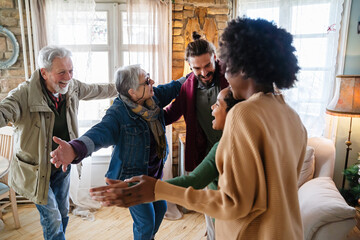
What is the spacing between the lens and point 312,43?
8.99 feet

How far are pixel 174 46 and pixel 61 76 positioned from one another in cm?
149

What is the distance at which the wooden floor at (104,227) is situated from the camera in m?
2.41

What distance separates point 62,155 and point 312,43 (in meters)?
2.61

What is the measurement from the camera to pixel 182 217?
9.00 feet

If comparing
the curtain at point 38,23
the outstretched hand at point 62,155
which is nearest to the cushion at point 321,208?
the outstretched hand at point 62,155

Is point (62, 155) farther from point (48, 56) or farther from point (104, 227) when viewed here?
point (104, 227)

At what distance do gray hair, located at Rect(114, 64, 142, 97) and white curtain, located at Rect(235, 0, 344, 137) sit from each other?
1.85m

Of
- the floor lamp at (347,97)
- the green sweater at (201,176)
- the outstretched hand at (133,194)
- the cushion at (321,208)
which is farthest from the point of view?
the floor lamp at (347,97)

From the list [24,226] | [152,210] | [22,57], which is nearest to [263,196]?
[152,210]

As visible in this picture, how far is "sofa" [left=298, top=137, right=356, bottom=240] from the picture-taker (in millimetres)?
1591

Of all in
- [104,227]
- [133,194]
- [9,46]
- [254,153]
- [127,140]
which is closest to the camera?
[254,153]

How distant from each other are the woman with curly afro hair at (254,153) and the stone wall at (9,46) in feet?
8.26

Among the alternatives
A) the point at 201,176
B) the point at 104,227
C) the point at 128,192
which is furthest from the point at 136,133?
the point at 104,227

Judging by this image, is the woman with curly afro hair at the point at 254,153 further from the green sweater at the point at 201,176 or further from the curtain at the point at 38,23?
the curtain at the point at 38,23
